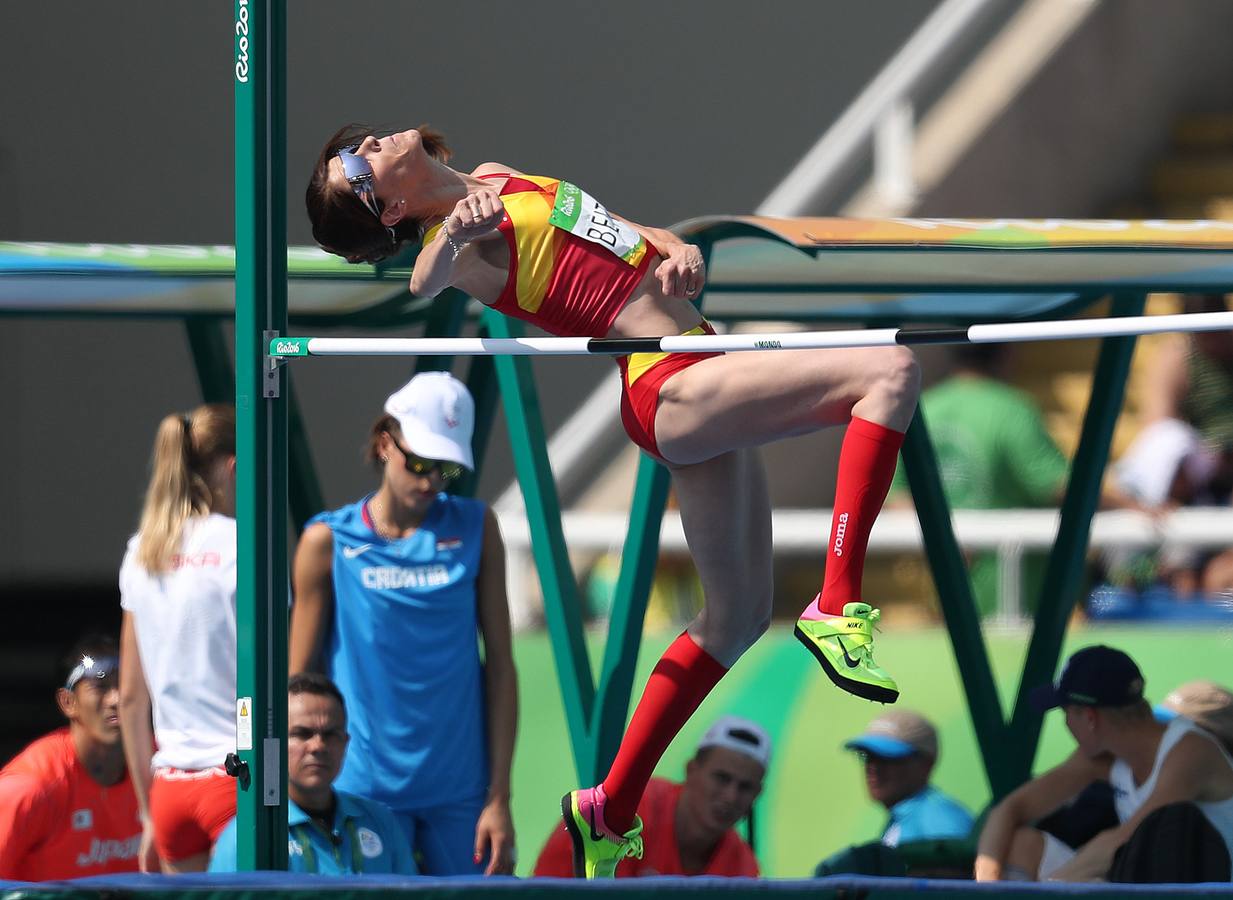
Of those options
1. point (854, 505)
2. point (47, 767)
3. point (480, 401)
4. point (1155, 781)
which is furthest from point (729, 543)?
point (47, 767)

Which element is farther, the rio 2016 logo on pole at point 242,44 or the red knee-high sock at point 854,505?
the rio 2016 logo on pole at point 242,44

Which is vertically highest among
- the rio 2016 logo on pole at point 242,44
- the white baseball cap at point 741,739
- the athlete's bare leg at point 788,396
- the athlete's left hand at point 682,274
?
the rio 2016 logo on pole at point 242,44

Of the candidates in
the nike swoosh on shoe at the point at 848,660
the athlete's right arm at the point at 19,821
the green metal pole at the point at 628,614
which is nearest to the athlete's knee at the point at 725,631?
the nike swoosh on shoe at the point at 848,660

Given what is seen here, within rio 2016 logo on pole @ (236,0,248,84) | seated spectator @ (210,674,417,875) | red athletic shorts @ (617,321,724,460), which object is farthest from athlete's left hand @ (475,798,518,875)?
rio 2016 logo on pole @ (236,0,248,84)

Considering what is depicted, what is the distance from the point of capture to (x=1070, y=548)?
21.5ft

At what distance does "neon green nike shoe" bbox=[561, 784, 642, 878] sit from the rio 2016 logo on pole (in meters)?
1.59

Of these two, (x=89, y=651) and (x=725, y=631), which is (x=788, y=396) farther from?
(x=89, y=651)

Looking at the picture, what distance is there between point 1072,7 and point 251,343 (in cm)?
667

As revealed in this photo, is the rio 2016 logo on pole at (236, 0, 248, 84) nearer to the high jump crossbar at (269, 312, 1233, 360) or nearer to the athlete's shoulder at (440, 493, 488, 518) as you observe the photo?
the high jump crossbar at (269, 312, 1233, 360)

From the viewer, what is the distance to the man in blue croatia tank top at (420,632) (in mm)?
5758

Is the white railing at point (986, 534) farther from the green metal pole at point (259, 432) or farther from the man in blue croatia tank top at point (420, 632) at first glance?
the green metal pole at point (259, 432)

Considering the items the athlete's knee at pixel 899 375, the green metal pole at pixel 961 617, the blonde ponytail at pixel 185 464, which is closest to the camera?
the athlete's knee at pixel 899 375

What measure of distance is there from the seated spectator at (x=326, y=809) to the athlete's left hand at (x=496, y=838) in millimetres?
206

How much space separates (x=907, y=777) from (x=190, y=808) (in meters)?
1.95
